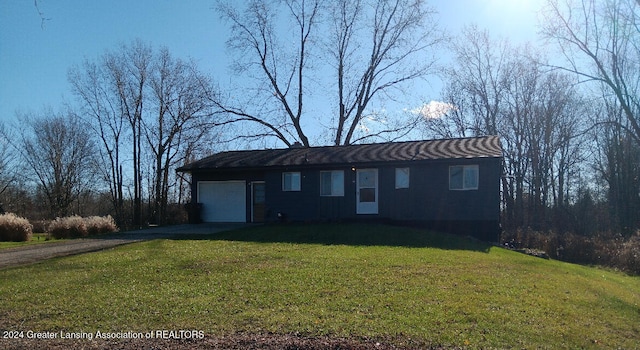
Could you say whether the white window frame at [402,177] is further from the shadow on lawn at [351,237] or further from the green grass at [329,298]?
the green grass at [329,298]

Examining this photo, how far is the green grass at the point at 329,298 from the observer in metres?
6.02

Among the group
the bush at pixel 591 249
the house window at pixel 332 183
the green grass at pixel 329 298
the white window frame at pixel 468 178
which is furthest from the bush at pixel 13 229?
the bush at pixel 591 249

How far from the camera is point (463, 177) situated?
18.7 m

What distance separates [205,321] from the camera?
20.4ft

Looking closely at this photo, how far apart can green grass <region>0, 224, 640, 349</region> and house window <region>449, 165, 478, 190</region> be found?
6.56m

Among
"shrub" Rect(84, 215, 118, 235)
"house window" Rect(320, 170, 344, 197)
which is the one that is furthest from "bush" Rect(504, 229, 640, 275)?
"shrub" Rect(84, 215, 118, 235)

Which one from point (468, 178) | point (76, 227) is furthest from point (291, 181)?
point (76, 227)

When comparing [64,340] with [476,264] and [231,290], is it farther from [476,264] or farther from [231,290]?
[476,264]

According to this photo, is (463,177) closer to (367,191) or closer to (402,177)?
(402,177)

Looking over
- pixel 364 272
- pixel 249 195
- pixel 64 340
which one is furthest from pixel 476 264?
pixel 249 195

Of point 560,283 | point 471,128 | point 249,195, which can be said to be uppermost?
point 471,128

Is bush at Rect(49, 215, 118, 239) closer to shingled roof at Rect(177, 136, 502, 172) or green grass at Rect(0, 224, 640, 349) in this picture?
shingled roof at Rect(177, 136, 502, 172)

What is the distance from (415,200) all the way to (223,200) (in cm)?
906

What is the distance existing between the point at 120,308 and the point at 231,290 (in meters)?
1.64
